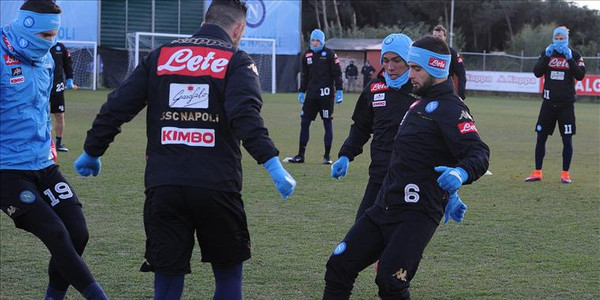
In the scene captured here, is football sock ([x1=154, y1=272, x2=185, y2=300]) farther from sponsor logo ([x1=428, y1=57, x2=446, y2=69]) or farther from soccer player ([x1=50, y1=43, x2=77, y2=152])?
soccer player ([x1=50, y1=43, x2=77, y2=152])

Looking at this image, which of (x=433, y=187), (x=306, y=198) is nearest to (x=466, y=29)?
(x=306, y=198)

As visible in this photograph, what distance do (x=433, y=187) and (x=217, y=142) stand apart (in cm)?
143

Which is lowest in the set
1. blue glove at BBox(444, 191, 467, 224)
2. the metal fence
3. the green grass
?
the green grass

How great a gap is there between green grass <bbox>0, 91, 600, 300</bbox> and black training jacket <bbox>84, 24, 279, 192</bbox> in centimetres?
200

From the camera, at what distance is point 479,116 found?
2752 cm

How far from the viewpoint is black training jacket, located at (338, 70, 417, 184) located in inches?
251

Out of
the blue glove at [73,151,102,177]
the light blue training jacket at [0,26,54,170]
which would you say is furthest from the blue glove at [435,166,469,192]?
the light blue training jacket at [0,26,54,170]

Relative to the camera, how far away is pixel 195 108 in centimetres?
432

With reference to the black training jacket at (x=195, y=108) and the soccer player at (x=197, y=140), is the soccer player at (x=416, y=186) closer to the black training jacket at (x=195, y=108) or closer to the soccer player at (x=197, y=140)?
the soccer player at (x=197, y=140)

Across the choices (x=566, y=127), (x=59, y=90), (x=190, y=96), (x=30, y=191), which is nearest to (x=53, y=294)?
(x=30, y=191)

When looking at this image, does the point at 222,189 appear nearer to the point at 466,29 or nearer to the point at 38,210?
the point at 38,210

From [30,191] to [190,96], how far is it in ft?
4.98

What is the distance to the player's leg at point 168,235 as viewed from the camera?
4.35 metres

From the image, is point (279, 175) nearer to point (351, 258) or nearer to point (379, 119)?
point (351, 258)
